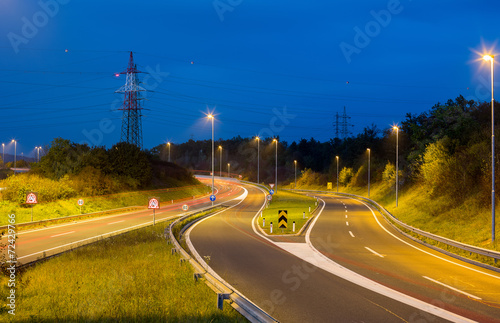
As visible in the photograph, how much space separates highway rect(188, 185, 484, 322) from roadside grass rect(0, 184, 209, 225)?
66.8ft

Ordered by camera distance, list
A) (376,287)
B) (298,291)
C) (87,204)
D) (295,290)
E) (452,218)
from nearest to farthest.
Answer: (298,291)
(295,290)
(376,287)
(452,218)
(87,204)

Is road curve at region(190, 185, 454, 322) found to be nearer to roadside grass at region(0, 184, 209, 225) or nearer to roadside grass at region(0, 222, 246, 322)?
roadside grass at region(0, 222, 246, 322)

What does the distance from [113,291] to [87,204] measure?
1388 inches

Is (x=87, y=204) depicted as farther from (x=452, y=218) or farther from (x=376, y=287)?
(x=376, y=287)

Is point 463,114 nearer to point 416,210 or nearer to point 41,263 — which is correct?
point 416,210

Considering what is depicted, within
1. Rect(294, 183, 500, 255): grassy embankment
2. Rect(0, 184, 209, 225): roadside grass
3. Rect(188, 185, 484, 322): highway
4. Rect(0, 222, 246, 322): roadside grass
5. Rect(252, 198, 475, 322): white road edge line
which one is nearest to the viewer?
Rect(0, 222, 246, 322): roadside grass

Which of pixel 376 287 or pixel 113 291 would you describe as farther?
pixel 376 287

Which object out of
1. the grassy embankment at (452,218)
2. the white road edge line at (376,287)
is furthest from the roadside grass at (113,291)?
the grassy embankment at (452,218)

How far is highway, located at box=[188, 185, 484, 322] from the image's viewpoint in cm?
894

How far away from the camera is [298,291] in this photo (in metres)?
11.2

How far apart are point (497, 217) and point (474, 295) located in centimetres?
1363

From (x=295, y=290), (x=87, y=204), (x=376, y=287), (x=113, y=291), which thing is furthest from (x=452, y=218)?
(x=87, y=204)

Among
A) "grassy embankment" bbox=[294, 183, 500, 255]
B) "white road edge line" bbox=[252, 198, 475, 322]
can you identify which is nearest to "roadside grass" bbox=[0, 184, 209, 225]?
"white road edge line" bbox=[252, 198, 475, 322]

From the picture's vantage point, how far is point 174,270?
483 inches
